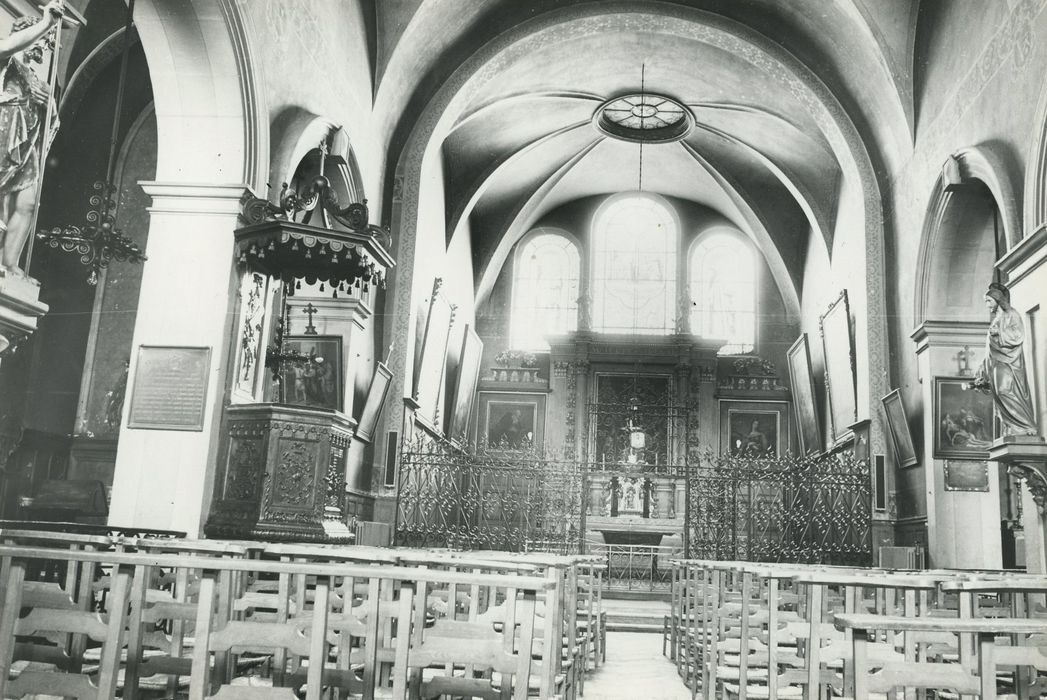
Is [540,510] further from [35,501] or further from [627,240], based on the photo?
[627,240]

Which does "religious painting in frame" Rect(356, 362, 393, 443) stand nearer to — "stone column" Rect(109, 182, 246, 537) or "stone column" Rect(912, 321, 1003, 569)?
"stone column" Rect(109, 182, 246, 537)

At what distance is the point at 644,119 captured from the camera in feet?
53.1

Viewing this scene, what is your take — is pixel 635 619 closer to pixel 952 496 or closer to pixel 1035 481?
pixel 952 496

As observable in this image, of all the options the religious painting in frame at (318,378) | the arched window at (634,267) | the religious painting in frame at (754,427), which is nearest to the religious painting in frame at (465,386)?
the arched window at (634,267)

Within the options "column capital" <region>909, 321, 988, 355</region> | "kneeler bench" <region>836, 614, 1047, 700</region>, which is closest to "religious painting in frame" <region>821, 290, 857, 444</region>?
"column capital" <region>909, 321, 988, 355</region>

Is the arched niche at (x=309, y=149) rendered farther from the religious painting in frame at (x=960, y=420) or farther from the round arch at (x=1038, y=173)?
the religious painting in frame at (x=960, y=420)

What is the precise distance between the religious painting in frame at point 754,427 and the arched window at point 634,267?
1991 millimetres

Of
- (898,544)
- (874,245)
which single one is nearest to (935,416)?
(898,544)

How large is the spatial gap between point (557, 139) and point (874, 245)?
248 inches

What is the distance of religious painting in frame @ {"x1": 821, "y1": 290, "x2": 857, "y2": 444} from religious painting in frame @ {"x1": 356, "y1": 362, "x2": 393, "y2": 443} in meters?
6.12

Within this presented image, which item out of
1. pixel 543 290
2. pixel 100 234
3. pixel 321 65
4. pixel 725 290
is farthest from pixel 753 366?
pixel 100 234

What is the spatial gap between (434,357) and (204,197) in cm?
718

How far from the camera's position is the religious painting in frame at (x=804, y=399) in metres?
15.6

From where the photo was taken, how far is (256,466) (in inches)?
297
